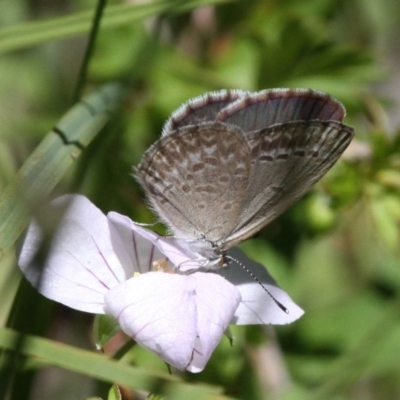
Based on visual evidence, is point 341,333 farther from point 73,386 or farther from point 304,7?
point 304,7

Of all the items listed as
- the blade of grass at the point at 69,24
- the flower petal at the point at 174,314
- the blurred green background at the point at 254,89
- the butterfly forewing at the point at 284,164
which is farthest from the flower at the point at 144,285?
the blade of grass at the point at 69,24

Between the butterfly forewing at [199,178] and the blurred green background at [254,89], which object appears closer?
the butterfly forewing at [199,178]

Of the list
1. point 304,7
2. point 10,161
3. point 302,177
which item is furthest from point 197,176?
point 304,7

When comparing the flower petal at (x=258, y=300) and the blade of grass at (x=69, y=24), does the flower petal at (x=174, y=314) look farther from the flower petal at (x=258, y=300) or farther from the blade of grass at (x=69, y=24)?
the blade of grass at (x=69, y=24)

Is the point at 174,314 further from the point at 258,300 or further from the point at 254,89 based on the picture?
the point at 254,89

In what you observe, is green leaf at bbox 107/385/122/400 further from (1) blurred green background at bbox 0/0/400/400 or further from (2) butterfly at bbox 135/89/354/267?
(1) blurred green background at bbox 0/0/400/400
